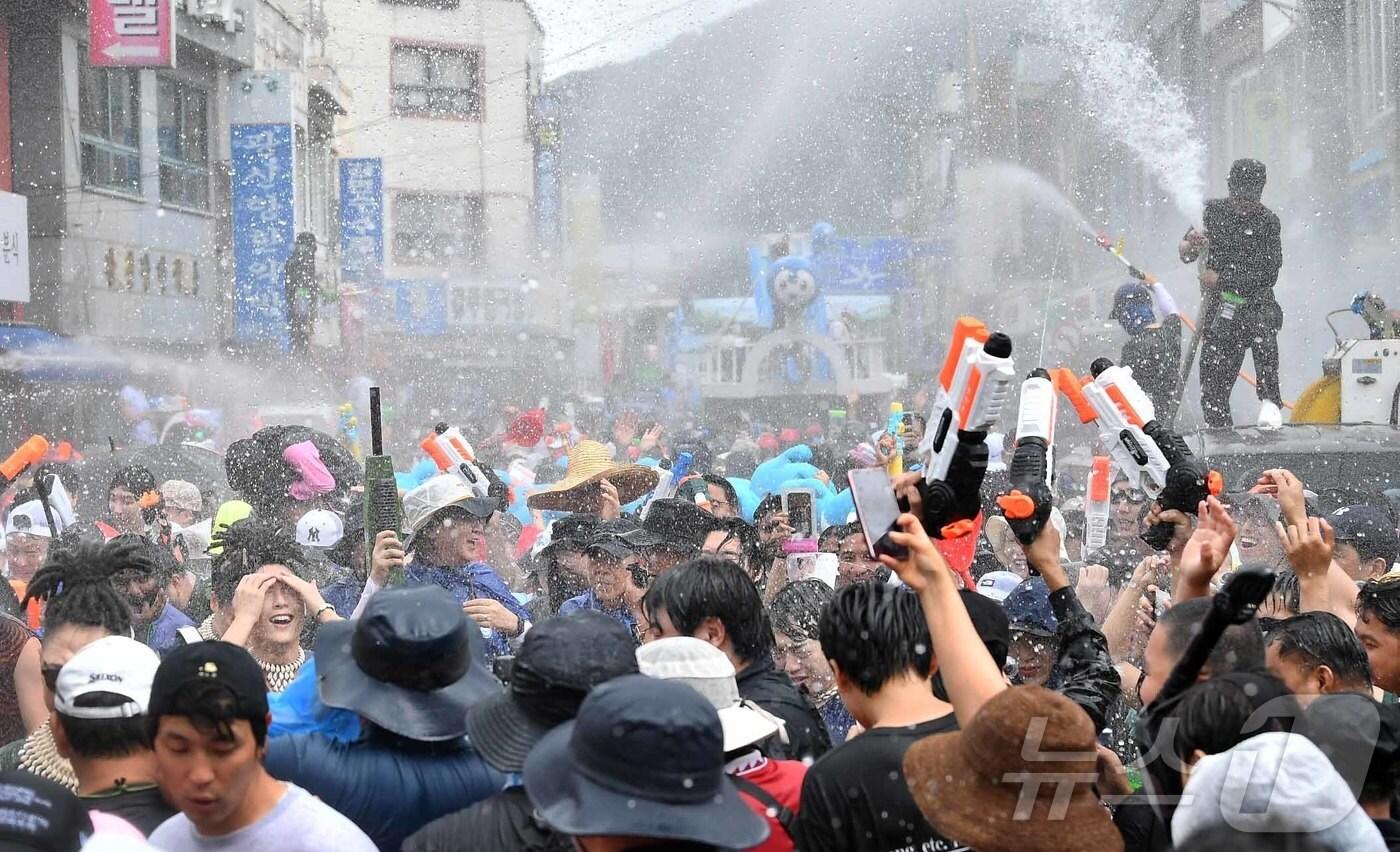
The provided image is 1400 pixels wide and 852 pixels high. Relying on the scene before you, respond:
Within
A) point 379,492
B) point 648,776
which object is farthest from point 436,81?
point 648,776

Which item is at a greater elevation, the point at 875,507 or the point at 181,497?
the point at 875,507

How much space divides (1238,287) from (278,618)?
21.3ft

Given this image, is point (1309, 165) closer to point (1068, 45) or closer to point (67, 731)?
point (1068, 45)

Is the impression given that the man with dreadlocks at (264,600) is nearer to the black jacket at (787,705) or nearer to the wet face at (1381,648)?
the black jacket at (787,705)

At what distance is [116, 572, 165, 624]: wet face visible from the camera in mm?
4059

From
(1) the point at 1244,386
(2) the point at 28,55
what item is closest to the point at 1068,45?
(1) the point at 1244,386

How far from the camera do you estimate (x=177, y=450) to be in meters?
9.05

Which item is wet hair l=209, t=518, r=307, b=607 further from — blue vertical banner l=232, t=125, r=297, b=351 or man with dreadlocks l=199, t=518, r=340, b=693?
blue vertical banner l=232, t=125, r=297, b=351

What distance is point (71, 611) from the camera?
290cm

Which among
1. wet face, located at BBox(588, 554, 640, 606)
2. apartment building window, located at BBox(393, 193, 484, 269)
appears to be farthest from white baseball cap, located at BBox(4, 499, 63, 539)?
apartment building window, located at BBox(393, 193, 484, 269)

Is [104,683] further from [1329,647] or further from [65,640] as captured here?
[1329,647]

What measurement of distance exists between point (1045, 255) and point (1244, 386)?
7442 millimetres

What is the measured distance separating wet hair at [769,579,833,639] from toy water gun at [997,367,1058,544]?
1104 millimetres

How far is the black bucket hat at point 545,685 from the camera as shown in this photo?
207cm
